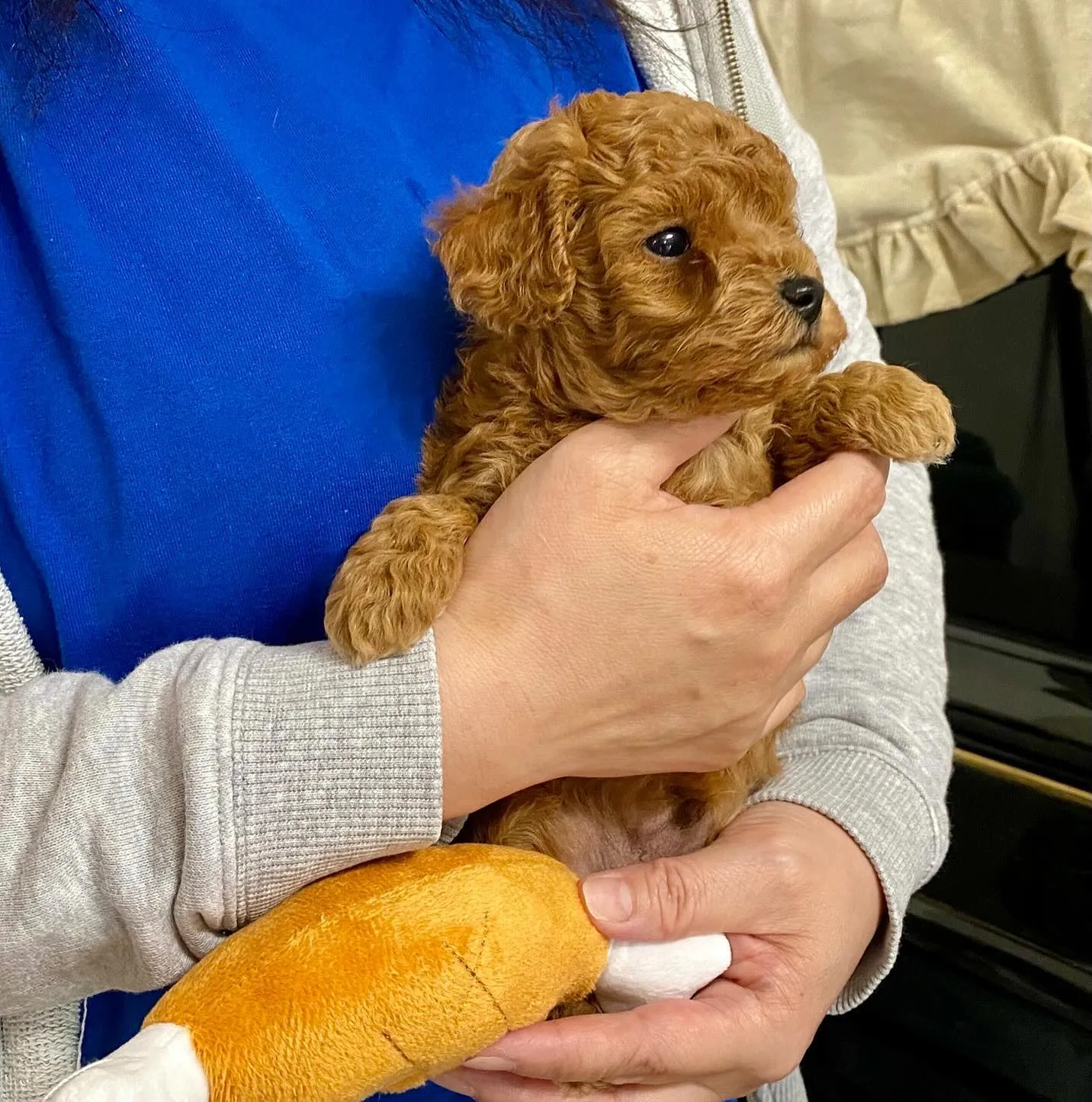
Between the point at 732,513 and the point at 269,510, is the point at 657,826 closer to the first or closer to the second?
the point at 732,513

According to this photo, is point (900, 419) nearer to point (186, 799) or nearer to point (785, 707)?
point (785, 707)

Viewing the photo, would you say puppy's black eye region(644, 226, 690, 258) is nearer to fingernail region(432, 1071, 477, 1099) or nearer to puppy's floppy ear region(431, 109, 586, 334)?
puppy's floppy ear region(431, 109, 586, 334)

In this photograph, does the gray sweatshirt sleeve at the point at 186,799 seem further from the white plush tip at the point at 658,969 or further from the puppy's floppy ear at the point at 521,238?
the puppy's floppy ear at the point at 521,238

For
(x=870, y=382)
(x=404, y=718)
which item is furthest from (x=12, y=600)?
(x=870, y=382)

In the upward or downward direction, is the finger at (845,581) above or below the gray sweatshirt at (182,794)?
below

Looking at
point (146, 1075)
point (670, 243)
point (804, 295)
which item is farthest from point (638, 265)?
point (146, 1075)

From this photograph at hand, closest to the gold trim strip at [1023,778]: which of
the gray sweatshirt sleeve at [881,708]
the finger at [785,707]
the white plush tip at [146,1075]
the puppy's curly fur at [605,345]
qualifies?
the gray sweatshirt sleeve at [881,708]
